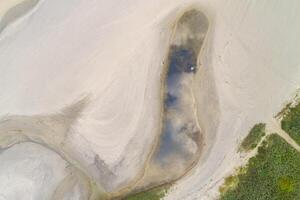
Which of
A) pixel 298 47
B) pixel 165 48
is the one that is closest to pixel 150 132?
pixel 165 48

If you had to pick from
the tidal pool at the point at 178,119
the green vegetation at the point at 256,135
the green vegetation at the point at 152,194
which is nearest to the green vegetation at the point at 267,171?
the green vegetation at the point at 256,135

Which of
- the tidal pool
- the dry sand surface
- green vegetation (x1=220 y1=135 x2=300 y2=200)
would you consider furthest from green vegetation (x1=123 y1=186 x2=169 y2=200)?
green vegetation (x1=220 y1=135 x2=300 y2=200)

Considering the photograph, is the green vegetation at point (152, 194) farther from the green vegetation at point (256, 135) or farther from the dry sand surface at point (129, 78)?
the green vegetation at point (256, 135)

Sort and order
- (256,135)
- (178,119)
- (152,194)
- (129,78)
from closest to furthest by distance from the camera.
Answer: (129,78) → (256,135) → (152,194) → (178,119)

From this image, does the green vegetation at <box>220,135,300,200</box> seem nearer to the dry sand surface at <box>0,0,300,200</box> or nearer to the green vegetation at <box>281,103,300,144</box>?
the green vegetation at <box>281,103,300,144</box>

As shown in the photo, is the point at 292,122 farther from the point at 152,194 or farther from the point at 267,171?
the point at 152,194

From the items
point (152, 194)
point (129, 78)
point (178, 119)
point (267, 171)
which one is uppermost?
point (129, 78)

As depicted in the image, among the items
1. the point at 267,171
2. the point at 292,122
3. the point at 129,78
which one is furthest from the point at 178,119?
the point at 292,122
